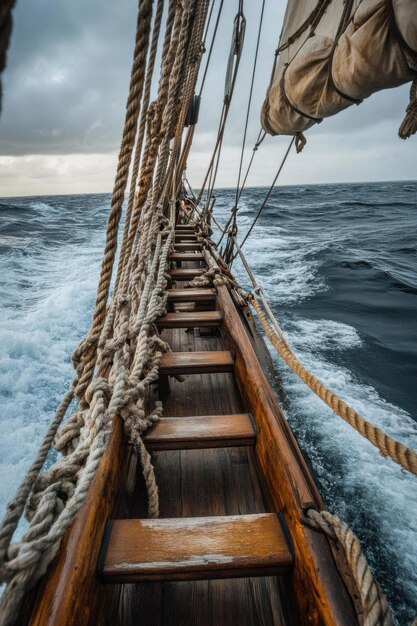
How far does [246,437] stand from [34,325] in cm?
424

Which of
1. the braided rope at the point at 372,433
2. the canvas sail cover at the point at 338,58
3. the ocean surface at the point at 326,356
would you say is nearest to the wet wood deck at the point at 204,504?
the braided rope at the point at 372,433

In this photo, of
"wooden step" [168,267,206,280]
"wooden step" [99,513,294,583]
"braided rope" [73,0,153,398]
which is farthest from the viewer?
"wooden step" [168,267,206,280]

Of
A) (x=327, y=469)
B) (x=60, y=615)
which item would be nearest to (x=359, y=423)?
(x=60, y=615)

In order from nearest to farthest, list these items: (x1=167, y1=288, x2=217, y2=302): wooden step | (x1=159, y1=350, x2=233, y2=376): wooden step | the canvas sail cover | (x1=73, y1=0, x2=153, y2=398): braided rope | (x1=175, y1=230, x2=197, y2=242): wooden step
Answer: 1. (x1=73, y1=0, x2=153, y2=398): braided rope
2. the canvas sail cover
3. (x1=159, y1=350, x2=233, y2=376): wooden step
4. (x1=167, y1=288, x2=217, y2=302): wooden step
5. (x1=175, y1=230, x2=197, y2=242): wooden step

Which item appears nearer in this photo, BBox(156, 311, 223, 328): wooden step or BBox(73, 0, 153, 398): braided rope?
BBox(73, 0, 153, 398): braided rope

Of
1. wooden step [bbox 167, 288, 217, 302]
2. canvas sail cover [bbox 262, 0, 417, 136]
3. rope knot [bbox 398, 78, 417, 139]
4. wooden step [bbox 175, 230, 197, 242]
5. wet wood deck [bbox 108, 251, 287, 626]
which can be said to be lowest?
wet wood deck [bbox 108, 251, 287, 626]

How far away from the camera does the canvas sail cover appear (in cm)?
120

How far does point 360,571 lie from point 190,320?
163cm

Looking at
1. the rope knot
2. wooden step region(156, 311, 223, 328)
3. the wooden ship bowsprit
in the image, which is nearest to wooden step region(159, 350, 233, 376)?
the wooden ship bowsprit

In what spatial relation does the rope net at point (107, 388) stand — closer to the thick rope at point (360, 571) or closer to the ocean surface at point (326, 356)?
the thick rope at point (360, 571)

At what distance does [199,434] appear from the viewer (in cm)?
127

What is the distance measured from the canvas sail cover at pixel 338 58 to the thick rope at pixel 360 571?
54.6 inches

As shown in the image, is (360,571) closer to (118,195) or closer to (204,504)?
(204,504)

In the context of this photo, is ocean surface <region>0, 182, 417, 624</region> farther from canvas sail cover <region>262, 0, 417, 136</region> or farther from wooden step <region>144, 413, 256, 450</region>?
canvas sail cover <region>262, 0, 417, 136</region>
